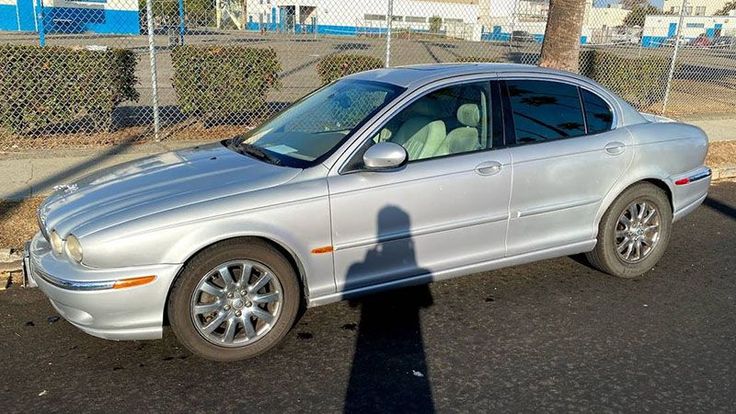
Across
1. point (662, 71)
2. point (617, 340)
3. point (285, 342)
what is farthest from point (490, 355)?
point (662, 71)

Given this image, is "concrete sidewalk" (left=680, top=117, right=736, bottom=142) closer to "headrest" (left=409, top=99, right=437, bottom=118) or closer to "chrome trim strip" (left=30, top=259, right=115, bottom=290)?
"headrest" (left=409, top=99, right=437, bottom=118)

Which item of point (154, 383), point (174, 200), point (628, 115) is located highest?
point (628, 115)

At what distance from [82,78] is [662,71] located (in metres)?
10.6

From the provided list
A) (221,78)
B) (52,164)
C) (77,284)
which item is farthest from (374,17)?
(77,284)

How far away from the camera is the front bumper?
320 centimetres

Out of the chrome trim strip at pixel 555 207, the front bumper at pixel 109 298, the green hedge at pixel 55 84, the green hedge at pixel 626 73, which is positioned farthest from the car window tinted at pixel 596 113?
the green hedge at pixel 626 73

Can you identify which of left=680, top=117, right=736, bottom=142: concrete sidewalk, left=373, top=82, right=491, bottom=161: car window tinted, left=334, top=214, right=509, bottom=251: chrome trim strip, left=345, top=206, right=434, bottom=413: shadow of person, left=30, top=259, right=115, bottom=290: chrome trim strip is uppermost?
left=373, top=82, right=491, bottom=161: car window tinted

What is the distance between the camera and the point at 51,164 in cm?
726

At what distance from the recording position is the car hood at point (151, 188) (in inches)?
131

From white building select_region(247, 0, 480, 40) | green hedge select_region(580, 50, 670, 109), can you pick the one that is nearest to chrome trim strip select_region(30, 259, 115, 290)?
green hedge select_region(580, 50, 670, 109)

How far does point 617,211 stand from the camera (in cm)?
461

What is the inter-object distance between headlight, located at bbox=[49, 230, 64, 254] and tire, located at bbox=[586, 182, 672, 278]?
3.61 metres

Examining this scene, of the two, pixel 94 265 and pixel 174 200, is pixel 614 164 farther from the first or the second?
pixel 94 265

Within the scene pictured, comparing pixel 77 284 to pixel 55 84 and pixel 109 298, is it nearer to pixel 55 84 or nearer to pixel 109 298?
pixel 109 298
